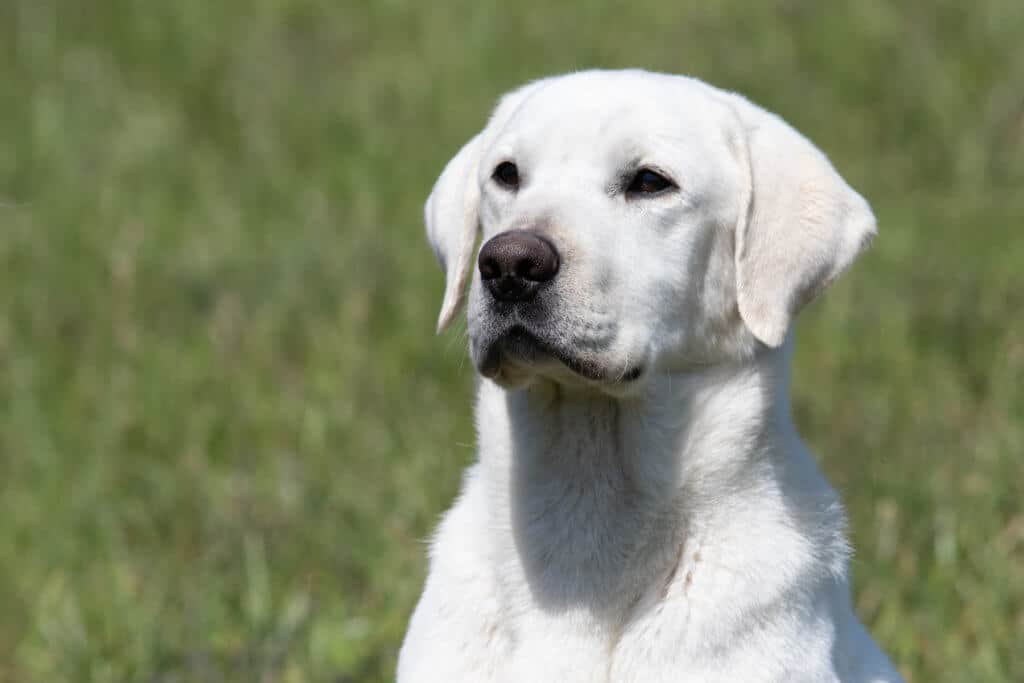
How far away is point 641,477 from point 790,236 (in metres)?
0.71

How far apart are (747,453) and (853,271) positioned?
4704 mm

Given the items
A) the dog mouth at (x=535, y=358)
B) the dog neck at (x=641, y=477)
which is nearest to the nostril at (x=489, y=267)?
the dog mouth at (x=535, y=358)

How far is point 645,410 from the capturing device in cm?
389

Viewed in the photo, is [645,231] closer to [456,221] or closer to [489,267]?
[489,267]

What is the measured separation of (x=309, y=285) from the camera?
8047 millimetres

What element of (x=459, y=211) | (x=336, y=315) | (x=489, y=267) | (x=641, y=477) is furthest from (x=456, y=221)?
(x=336, y=315)

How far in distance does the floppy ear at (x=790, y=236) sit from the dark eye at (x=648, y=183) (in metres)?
0.22

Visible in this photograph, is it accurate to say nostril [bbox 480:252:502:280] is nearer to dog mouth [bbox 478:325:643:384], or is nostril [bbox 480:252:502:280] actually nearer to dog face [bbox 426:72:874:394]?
dog face [bbox 426:72:874:394]

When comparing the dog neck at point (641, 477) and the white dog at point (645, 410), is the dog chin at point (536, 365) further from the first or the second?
the dog neck at point (641, 477)

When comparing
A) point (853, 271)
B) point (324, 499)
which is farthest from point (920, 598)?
point (853, 271)

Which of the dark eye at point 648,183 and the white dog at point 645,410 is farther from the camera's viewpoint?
the dark eye at point 648,183

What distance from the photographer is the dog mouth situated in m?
3.58

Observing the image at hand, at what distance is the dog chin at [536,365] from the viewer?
3.59 metres

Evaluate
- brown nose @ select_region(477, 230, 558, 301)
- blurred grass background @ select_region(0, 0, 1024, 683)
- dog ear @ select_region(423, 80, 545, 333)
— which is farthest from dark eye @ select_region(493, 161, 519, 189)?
blurred grass background @ select_region(0, 0, 1024, 683)
